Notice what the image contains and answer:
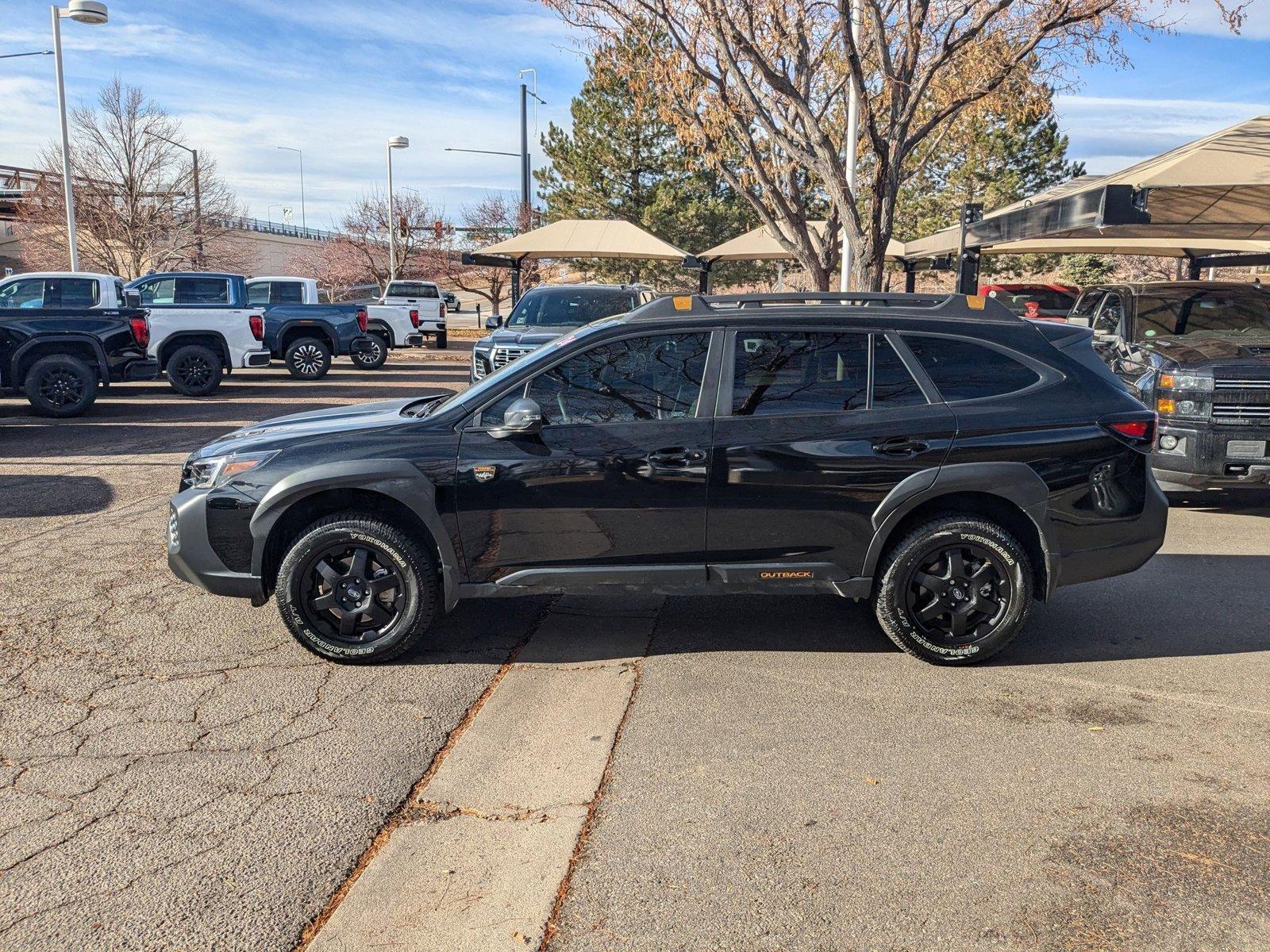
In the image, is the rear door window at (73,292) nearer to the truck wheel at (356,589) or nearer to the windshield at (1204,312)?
the truck wheel at (356,589)

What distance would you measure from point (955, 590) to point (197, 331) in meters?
15.9

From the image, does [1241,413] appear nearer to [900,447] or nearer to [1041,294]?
[900,447]

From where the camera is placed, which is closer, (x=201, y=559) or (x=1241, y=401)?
(x=201, y=559)

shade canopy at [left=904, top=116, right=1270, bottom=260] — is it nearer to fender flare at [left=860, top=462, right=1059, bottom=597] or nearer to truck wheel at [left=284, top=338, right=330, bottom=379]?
fender flare at [left=860, top=462, right=1059, bottom=597]

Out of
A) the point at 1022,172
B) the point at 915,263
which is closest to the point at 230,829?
the point at 915,263

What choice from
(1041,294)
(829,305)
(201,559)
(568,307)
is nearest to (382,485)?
(201,559)

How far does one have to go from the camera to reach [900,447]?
5102mm

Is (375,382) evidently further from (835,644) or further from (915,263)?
(835,644)

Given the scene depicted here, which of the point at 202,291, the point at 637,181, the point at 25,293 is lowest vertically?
the point at 25,293

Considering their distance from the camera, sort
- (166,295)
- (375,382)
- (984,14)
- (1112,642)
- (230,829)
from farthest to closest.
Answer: (375,382) < (166,295) < (984,14) < (1112,642) < (230,829)

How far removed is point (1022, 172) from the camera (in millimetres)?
43875

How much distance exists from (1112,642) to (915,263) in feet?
76.3

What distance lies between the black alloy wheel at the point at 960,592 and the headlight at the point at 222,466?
10.5 ft

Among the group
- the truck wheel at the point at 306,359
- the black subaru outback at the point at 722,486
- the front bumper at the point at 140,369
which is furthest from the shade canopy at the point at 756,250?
the black subaru outback at the point at 722,486
